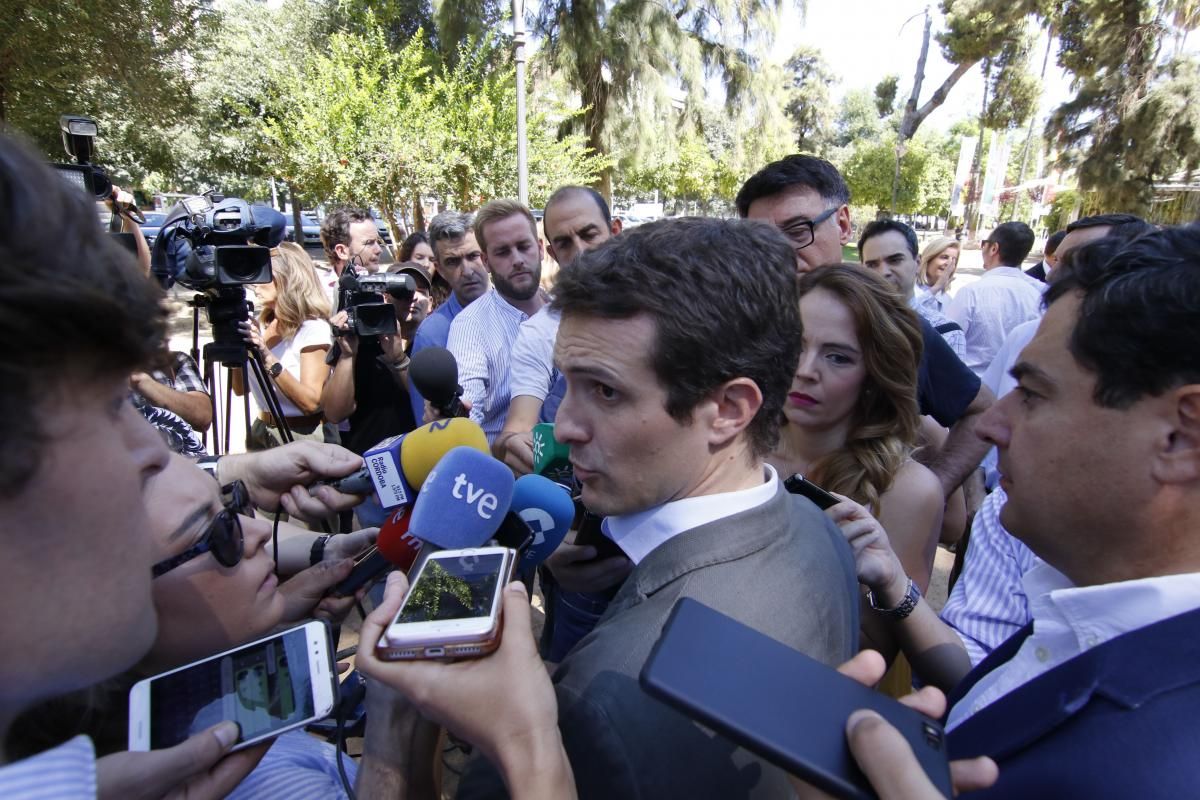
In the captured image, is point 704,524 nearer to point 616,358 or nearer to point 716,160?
point 616,358

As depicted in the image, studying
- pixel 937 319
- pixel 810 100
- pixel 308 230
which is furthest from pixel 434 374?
pixel 810 100

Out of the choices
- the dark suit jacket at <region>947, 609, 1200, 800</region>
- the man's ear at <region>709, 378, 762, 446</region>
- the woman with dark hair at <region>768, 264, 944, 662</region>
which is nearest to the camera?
the dark suit jacket at <region>947, 609, 1200, 800</region>

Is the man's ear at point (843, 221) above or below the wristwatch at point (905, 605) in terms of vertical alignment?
above

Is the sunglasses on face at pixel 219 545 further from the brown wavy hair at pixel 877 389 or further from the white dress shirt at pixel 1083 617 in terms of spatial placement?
the brown wavy hair at pixel 877 389

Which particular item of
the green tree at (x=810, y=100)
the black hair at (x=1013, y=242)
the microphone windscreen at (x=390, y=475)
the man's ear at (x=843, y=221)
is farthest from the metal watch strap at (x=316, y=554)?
the green tree at (x=810, y=100)

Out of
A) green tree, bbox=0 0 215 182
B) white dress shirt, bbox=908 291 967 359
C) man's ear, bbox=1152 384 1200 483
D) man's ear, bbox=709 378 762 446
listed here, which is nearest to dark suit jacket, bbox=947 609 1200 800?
man's ear, bbox=1152 384 1200 483

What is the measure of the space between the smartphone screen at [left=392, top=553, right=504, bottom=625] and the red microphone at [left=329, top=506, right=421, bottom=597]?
24 centimetres

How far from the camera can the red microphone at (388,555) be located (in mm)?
1461

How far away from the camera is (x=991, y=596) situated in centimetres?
179

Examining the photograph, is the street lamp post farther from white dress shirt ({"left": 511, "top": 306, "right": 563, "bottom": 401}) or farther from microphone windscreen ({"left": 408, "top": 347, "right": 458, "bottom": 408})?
microphone windscreen ({"left": 408, "top": 347, "right": 458, "bottom": 408})

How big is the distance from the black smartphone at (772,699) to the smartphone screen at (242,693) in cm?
77

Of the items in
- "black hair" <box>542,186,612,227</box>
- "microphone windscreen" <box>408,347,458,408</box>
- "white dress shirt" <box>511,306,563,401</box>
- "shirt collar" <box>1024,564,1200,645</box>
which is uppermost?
"black hair" <box>542,186,612,227</box>

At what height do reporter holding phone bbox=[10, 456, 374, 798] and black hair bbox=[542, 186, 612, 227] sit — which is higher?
black hair bbox=[542, 186, 612, 227]

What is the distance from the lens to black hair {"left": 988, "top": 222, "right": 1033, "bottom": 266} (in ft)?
18.2
